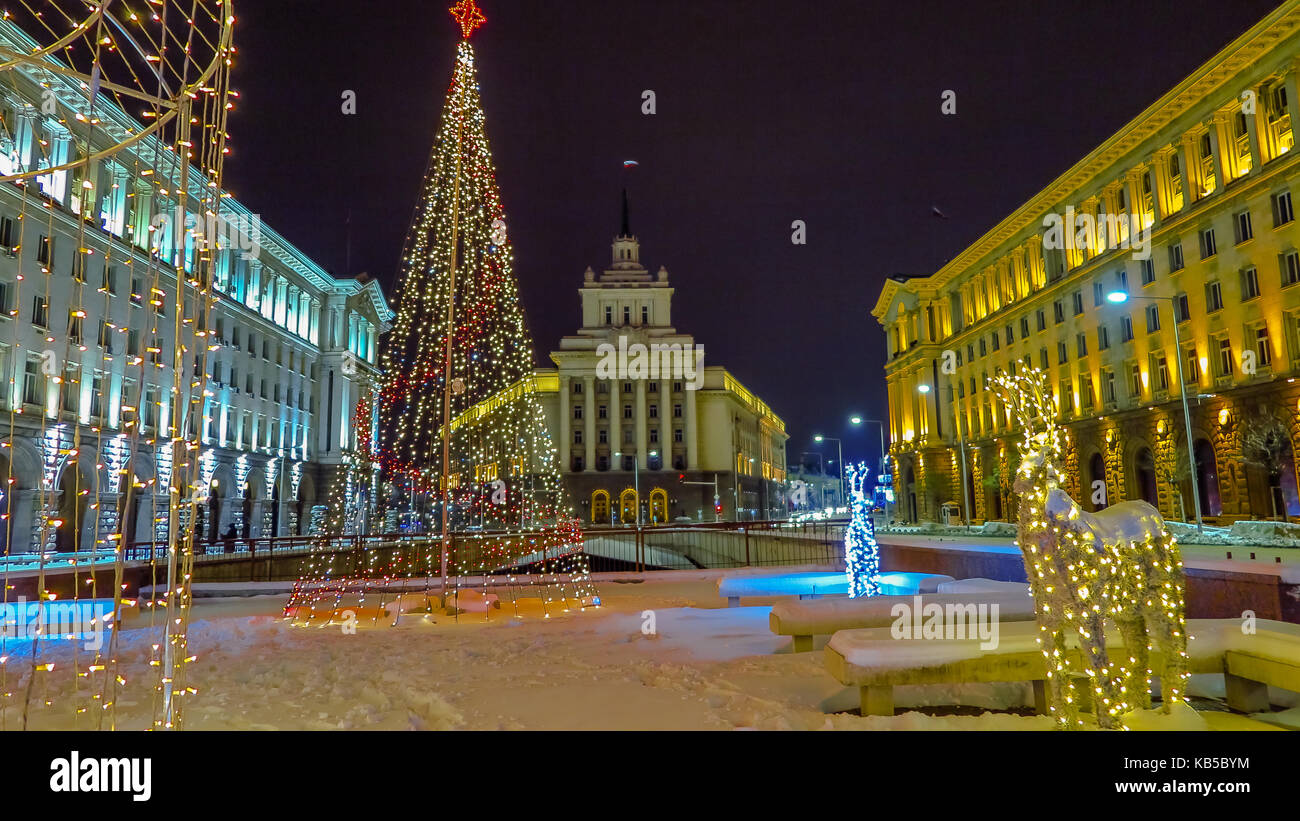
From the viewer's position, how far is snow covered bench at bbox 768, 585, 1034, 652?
8.74 meters

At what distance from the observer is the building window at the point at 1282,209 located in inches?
1212

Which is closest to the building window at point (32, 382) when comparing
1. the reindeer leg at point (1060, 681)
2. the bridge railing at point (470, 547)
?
the bridge railing at point (470, 547)

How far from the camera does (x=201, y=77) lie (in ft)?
18.3

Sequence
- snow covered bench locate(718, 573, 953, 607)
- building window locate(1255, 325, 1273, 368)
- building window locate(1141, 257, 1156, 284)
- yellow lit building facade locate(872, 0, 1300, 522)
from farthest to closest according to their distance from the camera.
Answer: building window locate(1141, 257, 1156, 284), building window locate(1255, 325, 1273, 368), yellow lit building facade locate(872, 0, 1300, 522), snow covered bench locate(718, 573, 953, 607)

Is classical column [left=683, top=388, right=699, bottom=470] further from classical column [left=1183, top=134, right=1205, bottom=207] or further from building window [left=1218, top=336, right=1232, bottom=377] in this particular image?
building window [left=1218, top=336, right=1232, bottom=377]

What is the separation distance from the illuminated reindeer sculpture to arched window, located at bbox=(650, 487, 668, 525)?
7494 centimetres

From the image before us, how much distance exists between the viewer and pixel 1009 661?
20.8 ft

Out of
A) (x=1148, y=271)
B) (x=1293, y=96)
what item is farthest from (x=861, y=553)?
(x=1148, y=271)
